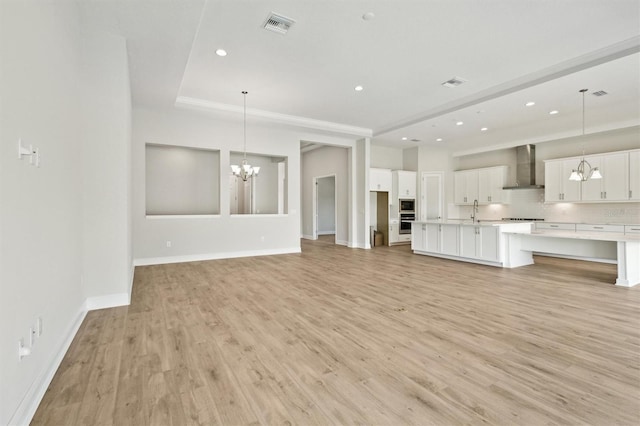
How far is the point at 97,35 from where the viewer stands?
11.1 ft

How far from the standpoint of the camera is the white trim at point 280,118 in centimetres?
599

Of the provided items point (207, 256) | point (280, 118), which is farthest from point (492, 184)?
point (207, 256)

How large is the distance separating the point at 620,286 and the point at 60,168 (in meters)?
6.91

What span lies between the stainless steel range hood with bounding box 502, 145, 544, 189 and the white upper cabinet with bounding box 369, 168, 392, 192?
338 cm

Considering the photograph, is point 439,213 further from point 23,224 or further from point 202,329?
point 23,224

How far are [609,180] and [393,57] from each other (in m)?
6.16

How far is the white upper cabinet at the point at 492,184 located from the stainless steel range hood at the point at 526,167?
0.38 m

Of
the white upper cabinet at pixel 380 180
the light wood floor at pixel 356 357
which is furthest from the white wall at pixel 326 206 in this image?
the light wood floor at pixel 356 357

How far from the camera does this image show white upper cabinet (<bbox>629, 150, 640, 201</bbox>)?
21.0 feet

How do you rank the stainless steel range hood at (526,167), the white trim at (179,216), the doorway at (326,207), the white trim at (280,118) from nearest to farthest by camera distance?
the white trim at (280,118) → the white trim at (179,216) → the stainless steel range hood at (526,167) → the doorway at (326,207)

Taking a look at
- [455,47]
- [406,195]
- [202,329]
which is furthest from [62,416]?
[406,195]

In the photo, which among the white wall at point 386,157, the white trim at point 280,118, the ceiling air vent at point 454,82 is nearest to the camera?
the ceiling air vent at point 454,82

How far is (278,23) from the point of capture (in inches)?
139

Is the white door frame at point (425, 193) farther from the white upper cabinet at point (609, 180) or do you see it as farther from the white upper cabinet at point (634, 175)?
the white upper cabinet at point (634, 175)
